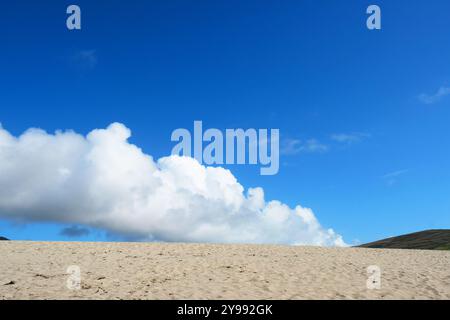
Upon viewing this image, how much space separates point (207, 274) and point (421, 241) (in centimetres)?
4059

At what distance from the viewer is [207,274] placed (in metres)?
22.0

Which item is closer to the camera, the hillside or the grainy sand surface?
the grainy sand surface

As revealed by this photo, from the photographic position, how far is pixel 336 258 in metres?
29.2

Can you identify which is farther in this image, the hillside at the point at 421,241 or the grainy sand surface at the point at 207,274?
the hillside at the point at 421,241

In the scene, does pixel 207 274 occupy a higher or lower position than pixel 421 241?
lower

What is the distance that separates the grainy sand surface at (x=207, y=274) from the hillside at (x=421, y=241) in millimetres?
18147

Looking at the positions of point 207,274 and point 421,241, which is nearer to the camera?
point 207,274

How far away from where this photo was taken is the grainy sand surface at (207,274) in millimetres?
17797

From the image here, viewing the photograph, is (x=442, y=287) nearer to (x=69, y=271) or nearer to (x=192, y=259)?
(x=192, y=259)

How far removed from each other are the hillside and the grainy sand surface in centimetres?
1815

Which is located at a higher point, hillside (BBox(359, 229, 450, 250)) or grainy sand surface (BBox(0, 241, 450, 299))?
hillside (BBox(359, 229, 450, 250))

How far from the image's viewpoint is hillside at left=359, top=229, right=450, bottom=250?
48281 mm

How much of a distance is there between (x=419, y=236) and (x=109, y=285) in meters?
49.9

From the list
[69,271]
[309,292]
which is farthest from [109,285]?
[309,292]
